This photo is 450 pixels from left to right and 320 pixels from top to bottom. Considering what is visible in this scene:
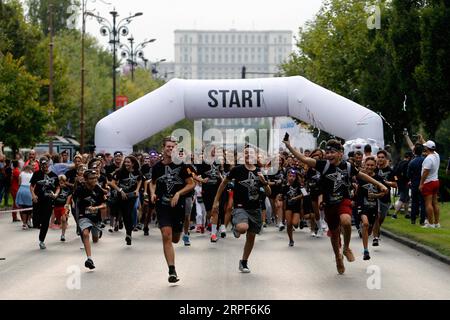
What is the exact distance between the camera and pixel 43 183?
1992 cm

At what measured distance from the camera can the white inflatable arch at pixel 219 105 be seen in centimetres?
2864

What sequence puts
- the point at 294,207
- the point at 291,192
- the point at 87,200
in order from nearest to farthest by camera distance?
the point at 87,200
the point at 294,207
the point at 291,192

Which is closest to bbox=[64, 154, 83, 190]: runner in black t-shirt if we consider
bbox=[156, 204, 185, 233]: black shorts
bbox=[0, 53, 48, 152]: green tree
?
bbox=[156, 204, 185, 233]: black shorts

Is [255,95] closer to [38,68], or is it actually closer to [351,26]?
[351,26]

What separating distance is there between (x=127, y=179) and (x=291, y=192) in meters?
3.20

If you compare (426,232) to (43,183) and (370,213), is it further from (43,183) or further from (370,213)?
(43,183)

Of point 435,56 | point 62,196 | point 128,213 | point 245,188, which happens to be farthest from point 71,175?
point 435,56

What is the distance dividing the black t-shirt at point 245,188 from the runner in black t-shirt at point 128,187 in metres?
5.11

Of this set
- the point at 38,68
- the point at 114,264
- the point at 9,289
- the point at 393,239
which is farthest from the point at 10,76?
the point at 9,289

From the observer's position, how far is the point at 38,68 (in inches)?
2365

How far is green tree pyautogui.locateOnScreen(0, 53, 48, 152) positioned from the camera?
4028 cm

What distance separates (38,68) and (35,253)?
4389 cm

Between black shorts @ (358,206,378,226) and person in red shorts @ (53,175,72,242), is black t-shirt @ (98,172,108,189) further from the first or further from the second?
black shorts @ (358,206,378,226)

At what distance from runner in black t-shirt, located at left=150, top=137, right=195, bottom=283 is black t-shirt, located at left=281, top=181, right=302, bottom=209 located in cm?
609
